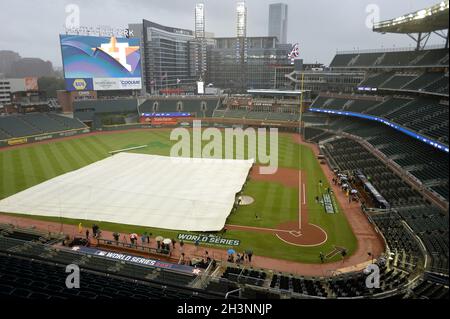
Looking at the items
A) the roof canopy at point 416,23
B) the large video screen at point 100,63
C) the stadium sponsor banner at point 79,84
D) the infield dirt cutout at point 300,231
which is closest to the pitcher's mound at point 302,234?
the infield dirt cutout at point 300,231

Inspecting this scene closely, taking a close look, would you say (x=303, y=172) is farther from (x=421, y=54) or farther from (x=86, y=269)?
(x=86, y=269)

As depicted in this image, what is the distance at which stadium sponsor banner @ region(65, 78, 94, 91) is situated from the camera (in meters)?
77.5

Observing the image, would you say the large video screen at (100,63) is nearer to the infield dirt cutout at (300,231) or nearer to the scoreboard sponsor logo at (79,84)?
the scoreboard sponsor logo at (79,84)

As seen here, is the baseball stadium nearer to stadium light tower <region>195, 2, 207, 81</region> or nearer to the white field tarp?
the white field tarp

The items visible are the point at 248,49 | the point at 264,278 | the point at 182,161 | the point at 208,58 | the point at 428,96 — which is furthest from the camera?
the point at 208,58

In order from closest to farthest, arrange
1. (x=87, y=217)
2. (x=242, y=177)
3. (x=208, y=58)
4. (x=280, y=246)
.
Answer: (x=280, y=246)
(x=87, y=217)
(x=242, y=177)
(x=208, y=58)

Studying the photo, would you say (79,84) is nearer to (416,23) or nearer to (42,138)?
(42,138)

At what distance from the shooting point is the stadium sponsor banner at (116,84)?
8100cm

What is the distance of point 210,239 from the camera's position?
93.5ft

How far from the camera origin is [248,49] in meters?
154

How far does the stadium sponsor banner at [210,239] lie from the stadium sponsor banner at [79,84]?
208 ft

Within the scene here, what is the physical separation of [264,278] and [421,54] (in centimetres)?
5177

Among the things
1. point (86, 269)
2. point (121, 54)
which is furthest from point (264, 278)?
point (121, 54)

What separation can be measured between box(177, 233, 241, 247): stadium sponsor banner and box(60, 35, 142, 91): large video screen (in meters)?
63.6
